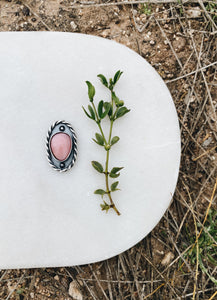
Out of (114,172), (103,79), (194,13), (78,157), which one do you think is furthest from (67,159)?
(194,13)

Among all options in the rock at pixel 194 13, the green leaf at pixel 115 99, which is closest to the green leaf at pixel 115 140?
the green leaf at pixel 115 99

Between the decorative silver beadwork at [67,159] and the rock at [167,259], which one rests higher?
the decorative silver beadwork at [67,159]

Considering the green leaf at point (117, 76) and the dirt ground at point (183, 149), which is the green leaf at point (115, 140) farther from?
the dirt ground at point (183, 149)

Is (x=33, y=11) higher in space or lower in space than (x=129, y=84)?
higher

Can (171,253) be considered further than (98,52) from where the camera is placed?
Yes

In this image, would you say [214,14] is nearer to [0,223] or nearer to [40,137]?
[40,137]

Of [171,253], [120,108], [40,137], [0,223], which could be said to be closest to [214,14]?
[120,108]

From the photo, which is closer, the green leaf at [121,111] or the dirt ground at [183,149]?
the green leaf at [121,111]

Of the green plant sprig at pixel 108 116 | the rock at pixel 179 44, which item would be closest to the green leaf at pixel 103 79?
the green plant sprig at pixel 108 116
